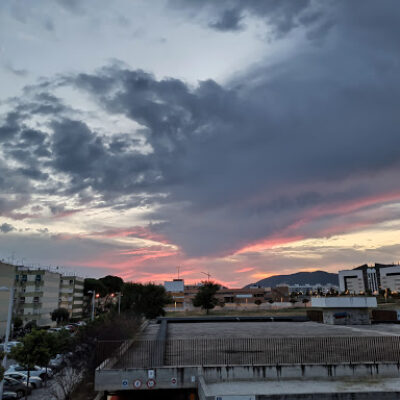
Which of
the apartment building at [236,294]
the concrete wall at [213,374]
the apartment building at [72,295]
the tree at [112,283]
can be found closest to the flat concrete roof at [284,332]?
the concrete wall at [213,374]

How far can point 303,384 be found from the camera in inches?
765

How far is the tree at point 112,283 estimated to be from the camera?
148375 mm

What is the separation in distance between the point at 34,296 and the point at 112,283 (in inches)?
2696

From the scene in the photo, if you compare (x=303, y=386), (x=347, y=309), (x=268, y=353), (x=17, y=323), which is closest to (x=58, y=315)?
(x=17, y=323)

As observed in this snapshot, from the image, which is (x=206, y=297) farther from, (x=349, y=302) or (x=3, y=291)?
(x=3, y=291)

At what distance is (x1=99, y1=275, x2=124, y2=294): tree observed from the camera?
148375mm

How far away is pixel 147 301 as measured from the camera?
208ft

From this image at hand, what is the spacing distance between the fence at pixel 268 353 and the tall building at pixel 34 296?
219 ft

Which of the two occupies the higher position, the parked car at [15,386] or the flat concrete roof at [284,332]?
the flat concrete roof at [284,332]

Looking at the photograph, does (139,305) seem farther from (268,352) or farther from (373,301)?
(268,352)

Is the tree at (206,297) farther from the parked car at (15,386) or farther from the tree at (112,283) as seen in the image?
the tree at (112,283)

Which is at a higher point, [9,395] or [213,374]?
[213,374]

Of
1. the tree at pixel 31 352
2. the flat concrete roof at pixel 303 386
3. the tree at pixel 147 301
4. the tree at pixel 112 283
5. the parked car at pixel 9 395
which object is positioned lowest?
the parked car at pixel 9 395

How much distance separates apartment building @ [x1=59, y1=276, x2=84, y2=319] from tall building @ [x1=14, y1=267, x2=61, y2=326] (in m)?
9.62
